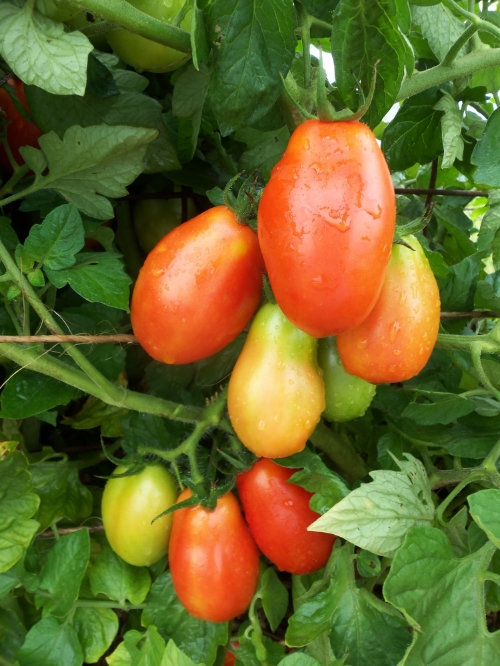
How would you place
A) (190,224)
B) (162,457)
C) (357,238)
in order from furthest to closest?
(162,457) → (190,224) → (357,238)

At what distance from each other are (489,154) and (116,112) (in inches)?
16.4

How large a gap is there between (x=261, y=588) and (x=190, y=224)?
440 millimetres

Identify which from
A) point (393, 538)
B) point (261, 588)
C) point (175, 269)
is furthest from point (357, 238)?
point (261, 588)

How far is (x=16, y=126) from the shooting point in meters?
0.68

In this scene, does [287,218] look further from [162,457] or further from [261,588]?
[261,588]

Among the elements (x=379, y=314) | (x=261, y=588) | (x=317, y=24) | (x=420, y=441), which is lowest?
(x=261, y=588)

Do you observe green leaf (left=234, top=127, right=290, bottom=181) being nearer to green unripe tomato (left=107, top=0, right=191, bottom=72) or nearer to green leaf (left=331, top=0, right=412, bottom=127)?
green unripe tomato (left=107, top=0, right=191, bottom=72)

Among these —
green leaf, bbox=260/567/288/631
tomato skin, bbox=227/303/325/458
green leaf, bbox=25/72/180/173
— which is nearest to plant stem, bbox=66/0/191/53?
green leaf, bbox=25/72/180/173

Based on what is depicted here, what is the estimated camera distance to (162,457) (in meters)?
0.65

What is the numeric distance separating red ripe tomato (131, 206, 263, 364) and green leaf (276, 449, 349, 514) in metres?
0.17

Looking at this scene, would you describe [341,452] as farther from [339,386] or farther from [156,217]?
[156,217]

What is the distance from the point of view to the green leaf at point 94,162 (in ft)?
1.86

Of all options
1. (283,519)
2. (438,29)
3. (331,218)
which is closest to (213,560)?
(283,519)

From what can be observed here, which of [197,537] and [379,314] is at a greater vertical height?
[379,314]
